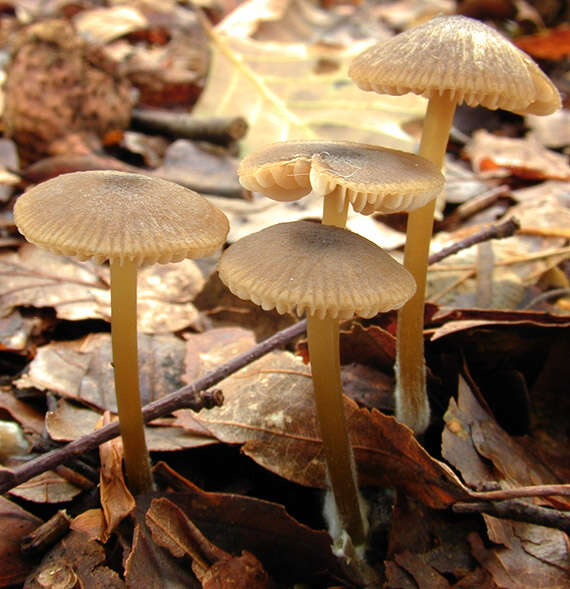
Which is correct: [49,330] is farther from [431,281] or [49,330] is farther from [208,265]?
[431,281]

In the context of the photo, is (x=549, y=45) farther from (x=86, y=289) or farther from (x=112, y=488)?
(x=112, y=488)

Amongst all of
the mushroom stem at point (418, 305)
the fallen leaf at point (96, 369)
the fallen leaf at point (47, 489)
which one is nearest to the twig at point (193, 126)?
the fallen leaf at point (96, 369)

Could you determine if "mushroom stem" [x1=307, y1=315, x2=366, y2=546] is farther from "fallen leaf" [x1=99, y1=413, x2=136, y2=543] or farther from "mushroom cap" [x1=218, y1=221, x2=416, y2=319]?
"fallen leaf" [x1=99, y1=413, x2=136, y2=543]

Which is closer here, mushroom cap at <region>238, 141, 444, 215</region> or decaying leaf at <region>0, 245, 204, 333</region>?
mushroom cap at <region>238, 141, 444, 215</region>

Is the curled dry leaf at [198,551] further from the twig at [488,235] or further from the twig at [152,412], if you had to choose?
the twig at [488,235]

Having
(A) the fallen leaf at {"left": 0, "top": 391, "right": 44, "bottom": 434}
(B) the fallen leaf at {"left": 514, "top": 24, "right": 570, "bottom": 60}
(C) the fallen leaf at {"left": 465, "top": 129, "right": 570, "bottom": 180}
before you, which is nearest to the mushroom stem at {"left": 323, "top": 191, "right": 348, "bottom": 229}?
(A) the fallen leaf at {"left": 0, "top": 391, "right": 44, "bottom": 434}

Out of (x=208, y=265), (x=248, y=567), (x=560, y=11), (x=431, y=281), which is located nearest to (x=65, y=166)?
(x=208, y=265)

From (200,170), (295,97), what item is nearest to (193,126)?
(200,170)
